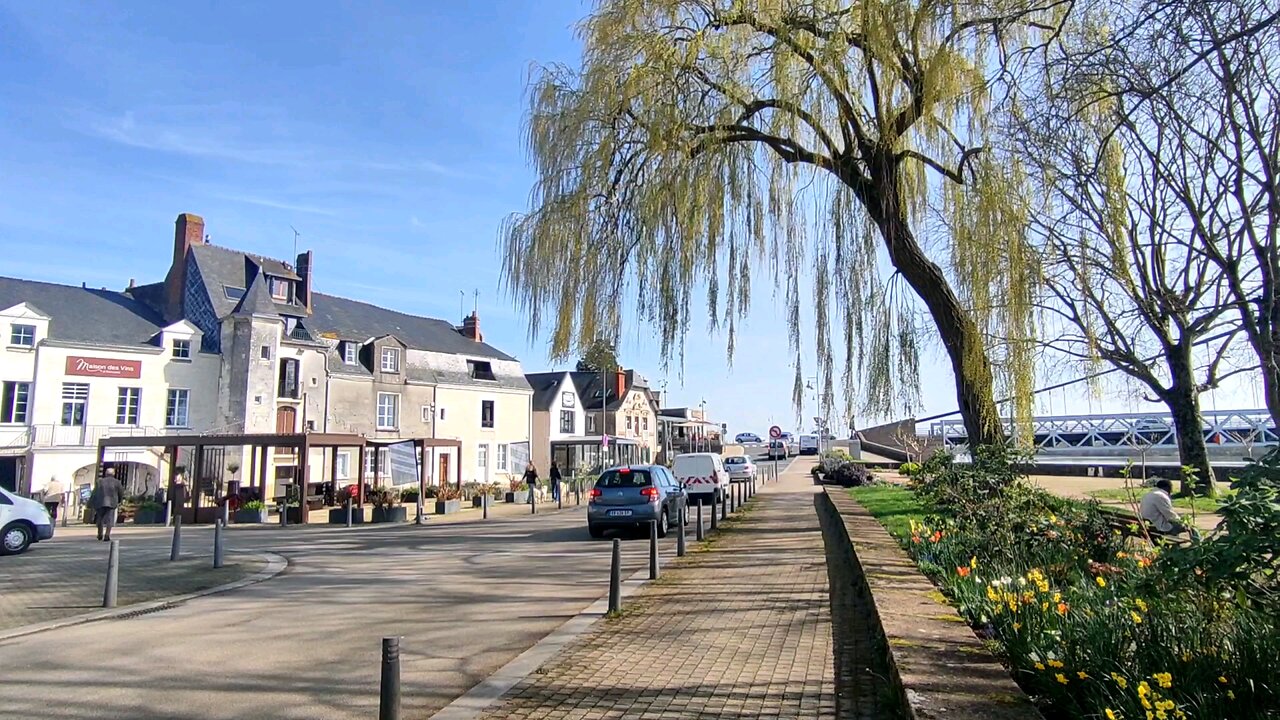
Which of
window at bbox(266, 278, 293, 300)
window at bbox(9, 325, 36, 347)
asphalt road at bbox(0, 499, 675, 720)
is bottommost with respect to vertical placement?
asphalt road at bbox(0, 499, 675, 720)

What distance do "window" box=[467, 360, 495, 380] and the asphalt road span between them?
33.4m

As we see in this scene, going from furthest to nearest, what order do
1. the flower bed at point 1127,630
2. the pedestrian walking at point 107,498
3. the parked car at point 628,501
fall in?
1. the pedestrian walking at point 107,498
2. the parked car at point 628,501
3. the flower bed at point 1127,630

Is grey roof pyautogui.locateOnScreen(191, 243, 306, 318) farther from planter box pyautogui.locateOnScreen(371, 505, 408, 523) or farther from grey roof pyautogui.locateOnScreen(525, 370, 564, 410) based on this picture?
grey roof pyautogui.locateOnScreen(525, 370, 564, 410)

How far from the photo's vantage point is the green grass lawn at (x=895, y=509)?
475 inches

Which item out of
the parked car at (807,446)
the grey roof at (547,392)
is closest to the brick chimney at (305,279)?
the grey roof at (547,392)

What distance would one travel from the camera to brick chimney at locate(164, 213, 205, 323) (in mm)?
37812

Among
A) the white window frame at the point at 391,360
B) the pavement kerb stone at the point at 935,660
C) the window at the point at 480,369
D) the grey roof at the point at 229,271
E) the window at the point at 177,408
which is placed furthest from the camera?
the window at the point at 480,369

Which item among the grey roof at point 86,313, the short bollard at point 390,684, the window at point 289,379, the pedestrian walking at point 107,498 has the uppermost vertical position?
the grey roof at point 86,313

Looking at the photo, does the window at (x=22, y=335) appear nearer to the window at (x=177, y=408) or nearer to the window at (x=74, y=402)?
the window at (x=74, y=402)

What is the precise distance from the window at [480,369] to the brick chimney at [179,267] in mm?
15152

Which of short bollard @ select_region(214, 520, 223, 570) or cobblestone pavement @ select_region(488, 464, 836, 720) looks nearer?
cobblestone pavement @ select_region(488, 464, 836, 720)

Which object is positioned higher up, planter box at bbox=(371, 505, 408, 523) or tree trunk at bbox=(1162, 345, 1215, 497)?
tree trunk at bbox=(1162, 345, 1215, 497)

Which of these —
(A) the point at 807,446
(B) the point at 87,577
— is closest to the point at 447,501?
(B) the point at 87,577

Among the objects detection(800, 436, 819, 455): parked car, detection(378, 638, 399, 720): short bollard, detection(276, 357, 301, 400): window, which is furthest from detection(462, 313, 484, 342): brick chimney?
detection(800, 436, 819, 455): parked car
